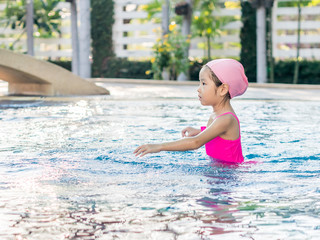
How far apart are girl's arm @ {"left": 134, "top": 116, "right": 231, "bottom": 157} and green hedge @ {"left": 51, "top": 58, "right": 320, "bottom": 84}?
349 inches

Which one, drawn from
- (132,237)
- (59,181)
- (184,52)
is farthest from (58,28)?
(132,237)

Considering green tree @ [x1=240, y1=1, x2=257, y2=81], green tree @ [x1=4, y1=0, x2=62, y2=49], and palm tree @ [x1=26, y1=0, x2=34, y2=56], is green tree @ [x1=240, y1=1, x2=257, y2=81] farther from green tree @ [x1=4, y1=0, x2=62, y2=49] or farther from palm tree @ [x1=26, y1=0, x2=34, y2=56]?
green tree @ [x1=4, y1=0, x2=62, y2=49]

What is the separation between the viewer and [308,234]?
2.50 m

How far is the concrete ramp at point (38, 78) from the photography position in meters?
9.38

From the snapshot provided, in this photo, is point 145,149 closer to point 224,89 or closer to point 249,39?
point 224,89

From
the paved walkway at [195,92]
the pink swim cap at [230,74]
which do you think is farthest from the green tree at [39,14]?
the pink swim cap at [230,74]

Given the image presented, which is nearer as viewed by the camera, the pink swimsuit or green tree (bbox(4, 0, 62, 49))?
the pink swimsuit

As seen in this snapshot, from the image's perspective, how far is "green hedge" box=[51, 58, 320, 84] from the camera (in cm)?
1467

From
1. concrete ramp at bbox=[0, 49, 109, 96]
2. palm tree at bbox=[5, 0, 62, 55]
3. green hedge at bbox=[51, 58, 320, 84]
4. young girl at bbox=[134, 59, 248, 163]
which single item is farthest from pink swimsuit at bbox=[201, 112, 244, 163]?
palm tree at bbox=[5, 0, 62, 55]

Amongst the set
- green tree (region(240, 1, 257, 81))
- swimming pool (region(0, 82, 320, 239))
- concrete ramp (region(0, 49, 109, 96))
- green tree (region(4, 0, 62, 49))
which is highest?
green tree (region(4, 0, 62, 49))

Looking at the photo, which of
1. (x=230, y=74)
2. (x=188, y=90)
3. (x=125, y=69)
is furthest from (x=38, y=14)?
(x=230, y=74)

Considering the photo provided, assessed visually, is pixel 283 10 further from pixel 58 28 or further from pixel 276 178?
pixel 276 178

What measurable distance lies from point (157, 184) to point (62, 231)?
3.59 ft

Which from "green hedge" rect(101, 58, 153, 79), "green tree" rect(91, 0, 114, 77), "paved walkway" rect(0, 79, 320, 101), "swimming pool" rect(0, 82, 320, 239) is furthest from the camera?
"green tree" rect(91, 0, 114, 77)
